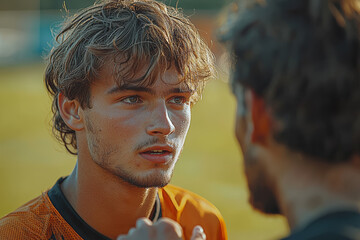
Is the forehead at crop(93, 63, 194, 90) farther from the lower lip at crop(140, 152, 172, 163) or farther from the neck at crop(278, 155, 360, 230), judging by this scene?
the neck at crop(278, 155, 360, 230)

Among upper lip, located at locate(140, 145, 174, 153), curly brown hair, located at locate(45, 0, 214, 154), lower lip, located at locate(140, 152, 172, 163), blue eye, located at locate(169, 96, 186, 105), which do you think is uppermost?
curly brown hair, located at locate(45, 0, 214, 154)

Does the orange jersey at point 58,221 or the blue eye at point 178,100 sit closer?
the orange jersey at point 58,221

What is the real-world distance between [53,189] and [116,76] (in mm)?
739

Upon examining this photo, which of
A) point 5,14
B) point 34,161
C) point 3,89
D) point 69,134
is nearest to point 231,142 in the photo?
point 34,161

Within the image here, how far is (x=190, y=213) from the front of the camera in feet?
10.2

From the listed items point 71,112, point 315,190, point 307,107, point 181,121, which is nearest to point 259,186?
point 315,190

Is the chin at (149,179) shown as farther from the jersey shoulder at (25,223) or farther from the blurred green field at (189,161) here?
the blurred green field at (189,161)

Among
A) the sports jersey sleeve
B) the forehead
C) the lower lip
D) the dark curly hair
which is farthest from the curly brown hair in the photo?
the dark curly hair

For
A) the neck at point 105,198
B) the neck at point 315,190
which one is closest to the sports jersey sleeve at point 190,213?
the neck at point 105,198

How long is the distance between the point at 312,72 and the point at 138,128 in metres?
1.44

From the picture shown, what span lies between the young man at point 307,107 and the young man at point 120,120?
3.93 ft

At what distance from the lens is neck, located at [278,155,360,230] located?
1.47 metres

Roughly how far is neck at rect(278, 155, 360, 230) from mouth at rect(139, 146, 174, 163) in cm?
124

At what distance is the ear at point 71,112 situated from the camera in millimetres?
2995
